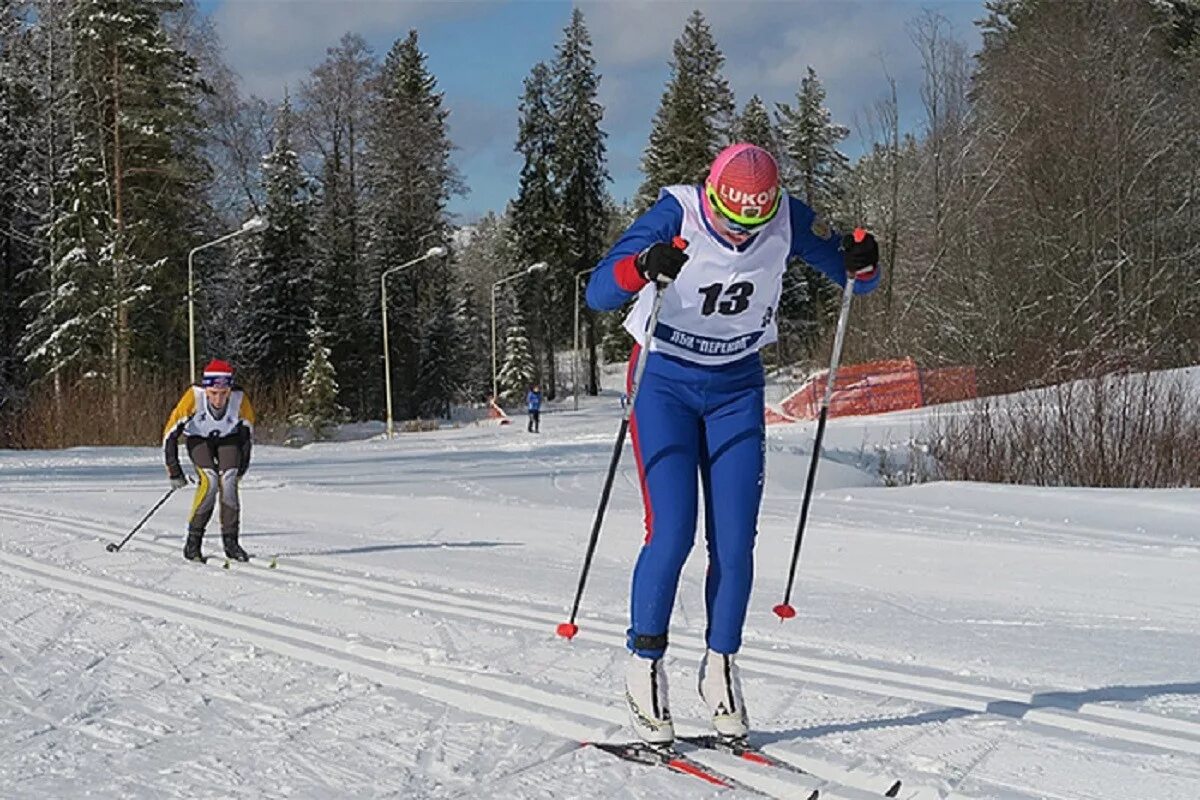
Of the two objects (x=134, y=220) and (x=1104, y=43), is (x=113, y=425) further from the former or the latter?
(x=1104, y=43)

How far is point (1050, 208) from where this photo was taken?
3053cm

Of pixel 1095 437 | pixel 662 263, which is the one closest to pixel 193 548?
pixel 662 263

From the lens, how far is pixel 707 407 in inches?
175

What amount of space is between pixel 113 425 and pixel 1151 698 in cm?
3240

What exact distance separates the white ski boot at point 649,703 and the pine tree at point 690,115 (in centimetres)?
5249

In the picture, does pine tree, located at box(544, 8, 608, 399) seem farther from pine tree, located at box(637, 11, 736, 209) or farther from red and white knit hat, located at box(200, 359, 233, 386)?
red and white knit hat, located at box(200, 359, 233, 386)

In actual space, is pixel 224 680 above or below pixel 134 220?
below

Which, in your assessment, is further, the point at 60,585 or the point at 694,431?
the point at 60,585

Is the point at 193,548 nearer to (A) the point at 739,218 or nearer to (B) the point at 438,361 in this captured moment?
(A) the point at 739,218

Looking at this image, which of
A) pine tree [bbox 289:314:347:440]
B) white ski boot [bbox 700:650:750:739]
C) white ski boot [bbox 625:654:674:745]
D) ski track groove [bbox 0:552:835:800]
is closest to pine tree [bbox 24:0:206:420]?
pine tree [bbox 289:314:347:440]

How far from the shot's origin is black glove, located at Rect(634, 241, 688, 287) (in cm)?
402

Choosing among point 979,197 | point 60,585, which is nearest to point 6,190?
point 979,197

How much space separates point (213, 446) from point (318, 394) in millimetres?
38292

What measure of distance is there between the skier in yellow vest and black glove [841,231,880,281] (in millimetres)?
7175
